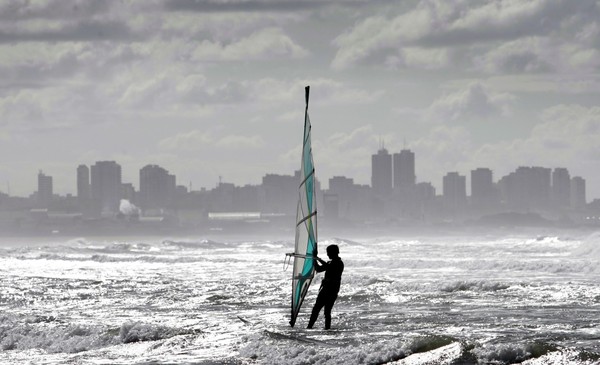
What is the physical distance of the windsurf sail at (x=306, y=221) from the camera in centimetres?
1540

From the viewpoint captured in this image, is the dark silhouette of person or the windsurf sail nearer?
the windsurf sail

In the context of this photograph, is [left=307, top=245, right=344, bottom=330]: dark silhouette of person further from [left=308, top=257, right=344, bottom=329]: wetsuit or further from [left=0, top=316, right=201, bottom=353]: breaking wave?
[left=0, top=316, right=201, bottom=353]: breaking wave

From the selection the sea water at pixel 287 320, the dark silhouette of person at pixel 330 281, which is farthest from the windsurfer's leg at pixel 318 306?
the sea water at pixel 287 320

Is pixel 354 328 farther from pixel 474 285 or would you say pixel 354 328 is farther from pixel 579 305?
→ pixel 474 285

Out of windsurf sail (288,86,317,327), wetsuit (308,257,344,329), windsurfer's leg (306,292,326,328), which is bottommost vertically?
windsurfer's leg (306,292,326,328)

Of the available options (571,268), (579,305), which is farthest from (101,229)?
(579,305)

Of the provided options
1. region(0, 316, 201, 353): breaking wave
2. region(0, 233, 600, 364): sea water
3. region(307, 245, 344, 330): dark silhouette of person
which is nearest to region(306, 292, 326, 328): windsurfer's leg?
region(307, 245, 344, 330): dark silhouette of person

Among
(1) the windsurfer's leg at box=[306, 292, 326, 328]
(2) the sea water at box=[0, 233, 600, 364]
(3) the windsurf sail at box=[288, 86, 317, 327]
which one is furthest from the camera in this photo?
(1) the windsurfer's leg at box=[306, 292, 326, 328]

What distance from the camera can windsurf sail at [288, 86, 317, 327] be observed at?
15.4 meters

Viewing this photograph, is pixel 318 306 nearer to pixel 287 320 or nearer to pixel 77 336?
pixel 287 320

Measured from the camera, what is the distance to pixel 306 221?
15609mm

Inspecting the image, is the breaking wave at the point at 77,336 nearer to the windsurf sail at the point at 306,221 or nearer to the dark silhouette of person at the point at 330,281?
the windsurf sail at the point at 306,221

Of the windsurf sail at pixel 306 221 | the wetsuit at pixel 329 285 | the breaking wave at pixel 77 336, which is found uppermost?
the windsurf sail at pixel 306 221

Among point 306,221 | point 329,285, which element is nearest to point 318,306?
point 329,285
